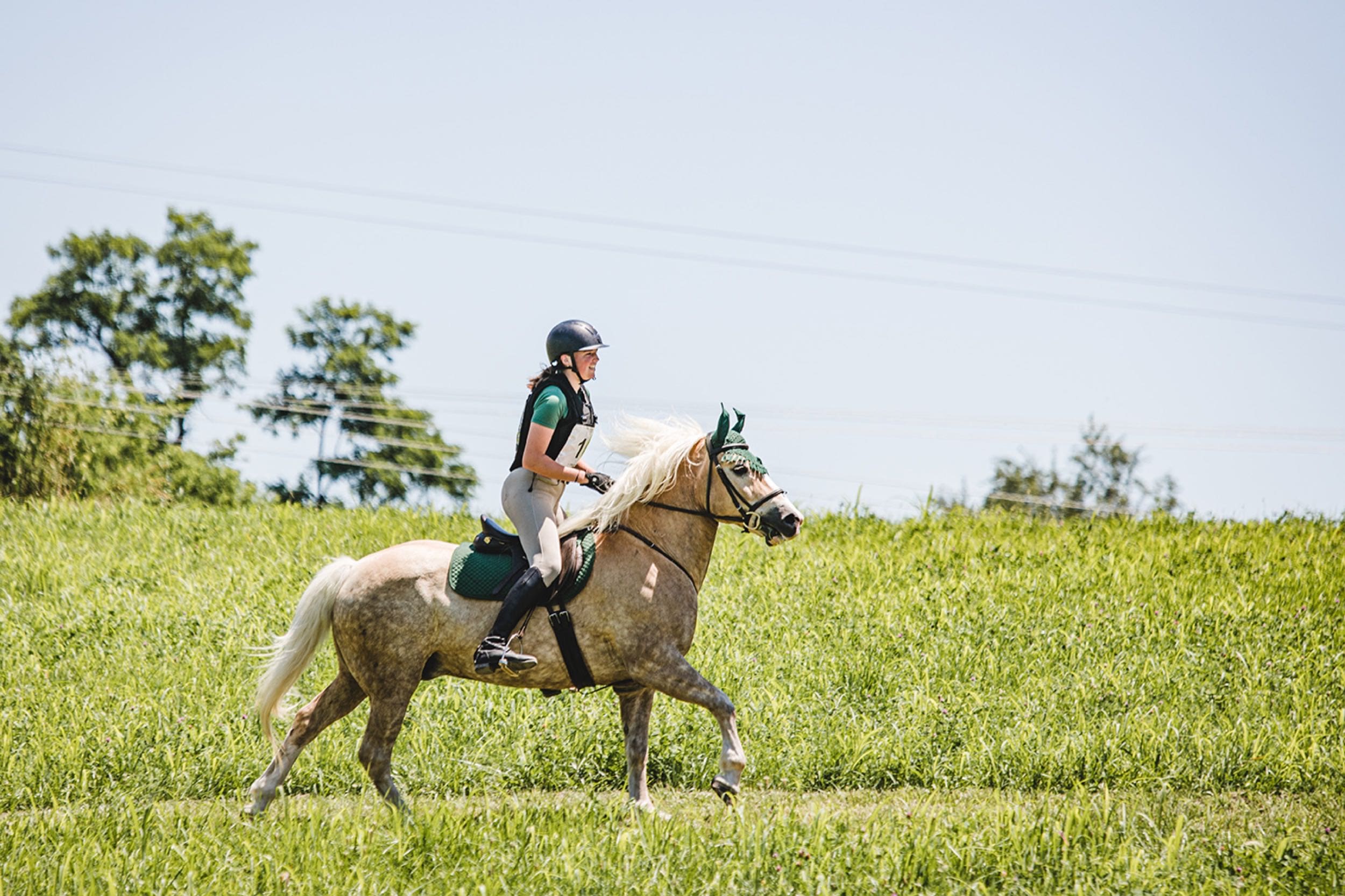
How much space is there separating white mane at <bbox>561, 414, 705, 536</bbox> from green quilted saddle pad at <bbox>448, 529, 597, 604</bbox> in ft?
0.74

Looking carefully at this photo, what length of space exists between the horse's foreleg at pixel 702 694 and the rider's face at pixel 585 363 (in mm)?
1835

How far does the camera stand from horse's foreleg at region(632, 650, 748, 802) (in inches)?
273

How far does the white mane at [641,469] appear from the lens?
760cm

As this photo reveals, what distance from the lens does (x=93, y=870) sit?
603cm

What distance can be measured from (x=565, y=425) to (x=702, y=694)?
189 centimetres

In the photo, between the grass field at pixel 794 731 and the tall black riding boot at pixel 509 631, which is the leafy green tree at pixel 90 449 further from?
the tall black riding boot at pixel 509 631

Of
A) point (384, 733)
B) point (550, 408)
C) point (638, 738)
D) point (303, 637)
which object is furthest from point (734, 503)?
point (303, 637)

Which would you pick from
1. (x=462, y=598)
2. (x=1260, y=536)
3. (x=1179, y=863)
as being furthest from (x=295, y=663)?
(x=1260, y=536)

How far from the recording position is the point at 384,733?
7477 millimetres

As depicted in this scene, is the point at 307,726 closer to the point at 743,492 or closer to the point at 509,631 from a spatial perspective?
the point at 509,631

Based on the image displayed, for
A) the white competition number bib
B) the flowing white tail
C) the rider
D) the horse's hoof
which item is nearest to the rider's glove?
the rider

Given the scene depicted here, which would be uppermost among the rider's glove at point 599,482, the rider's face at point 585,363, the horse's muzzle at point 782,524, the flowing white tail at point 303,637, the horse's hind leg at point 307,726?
the rider's face at point 585,363

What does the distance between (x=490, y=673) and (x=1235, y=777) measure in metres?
5.81

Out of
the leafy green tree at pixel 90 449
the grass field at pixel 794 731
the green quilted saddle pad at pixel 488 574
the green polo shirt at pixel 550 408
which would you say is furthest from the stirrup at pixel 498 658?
the leafy green tree at pixel 90 449
